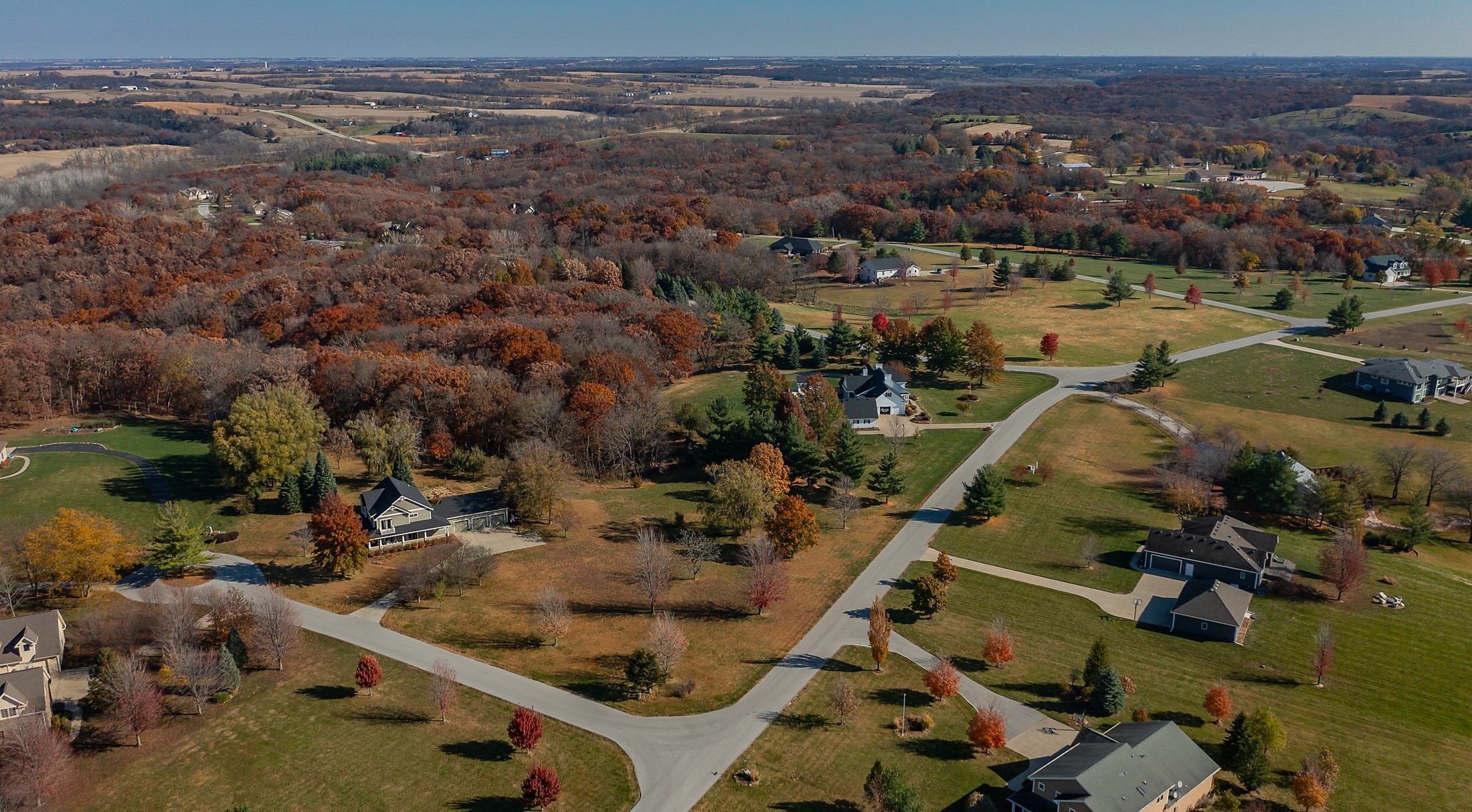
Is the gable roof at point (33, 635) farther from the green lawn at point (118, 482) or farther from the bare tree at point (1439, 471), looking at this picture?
the bare tree at point (1439, 471)

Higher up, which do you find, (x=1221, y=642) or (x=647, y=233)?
(x=647, y=233)

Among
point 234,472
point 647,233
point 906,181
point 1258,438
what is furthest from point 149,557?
point 906,181

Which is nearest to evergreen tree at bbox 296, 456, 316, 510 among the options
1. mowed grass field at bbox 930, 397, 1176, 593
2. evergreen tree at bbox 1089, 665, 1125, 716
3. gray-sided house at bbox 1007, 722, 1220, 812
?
mowed grass field at bbox 930, 397, 1176, 593

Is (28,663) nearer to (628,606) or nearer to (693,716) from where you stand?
(628,606)

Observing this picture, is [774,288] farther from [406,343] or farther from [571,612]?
[571,612]

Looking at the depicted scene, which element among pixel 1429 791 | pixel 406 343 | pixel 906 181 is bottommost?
pixel 1429 791

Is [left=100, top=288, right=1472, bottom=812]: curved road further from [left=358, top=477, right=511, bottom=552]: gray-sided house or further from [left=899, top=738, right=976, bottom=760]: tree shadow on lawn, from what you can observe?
[left=358, top=477, right=511, bottom=552]: gray-sided house

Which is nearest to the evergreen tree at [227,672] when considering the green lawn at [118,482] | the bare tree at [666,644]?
the bare tree at [666,644]
